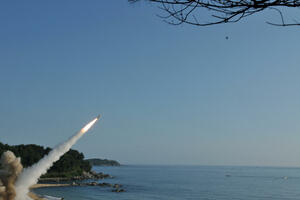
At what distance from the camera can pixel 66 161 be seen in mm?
109562

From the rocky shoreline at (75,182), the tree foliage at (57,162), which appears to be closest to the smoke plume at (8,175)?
the rocky shoreline at (75,182)

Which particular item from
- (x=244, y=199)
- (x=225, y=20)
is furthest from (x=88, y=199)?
(x=225, y=20)

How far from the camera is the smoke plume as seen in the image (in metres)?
3.26

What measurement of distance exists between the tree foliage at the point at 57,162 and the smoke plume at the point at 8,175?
284 feet

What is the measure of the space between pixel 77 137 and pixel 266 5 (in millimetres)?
5167

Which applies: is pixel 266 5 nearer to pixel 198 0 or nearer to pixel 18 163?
pixel 198 0

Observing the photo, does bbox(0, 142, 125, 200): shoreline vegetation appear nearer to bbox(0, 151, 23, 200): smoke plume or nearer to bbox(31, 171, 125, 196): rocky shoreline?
bbox(31, 171, 125, 196): rocky shoreline

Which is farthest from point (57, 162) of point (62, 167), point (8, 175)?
point (8, 175)

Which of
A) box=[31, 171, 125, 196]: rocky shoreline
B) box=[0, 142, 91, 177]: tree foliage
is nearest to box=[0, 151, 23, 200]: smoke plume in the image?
box=[31, 171, 125, 196]: rocky shoreline

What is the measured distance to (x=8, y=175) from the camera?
130 inches

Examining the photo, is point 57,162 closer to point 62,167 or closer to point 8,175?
point 62,167

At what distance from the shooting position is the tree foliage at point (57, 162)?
9146 centimetres

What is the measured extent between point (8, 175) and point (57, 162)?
108m

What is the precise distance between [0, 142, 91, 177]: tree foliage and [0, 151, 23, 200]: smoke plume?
86699mm
